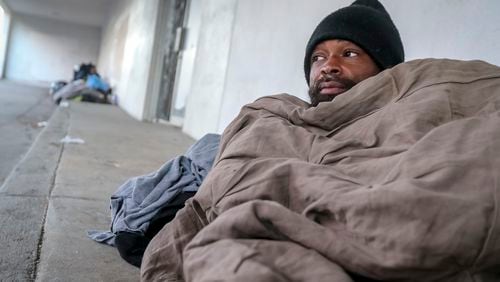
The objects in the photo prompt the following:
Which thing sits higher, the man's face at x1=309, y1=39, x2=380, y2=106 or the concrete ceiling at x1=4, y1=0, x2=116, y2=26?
the concrete ceiling at x1=4, y1=0, x2=116, y2=26

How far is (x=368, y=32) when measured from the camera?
160cm

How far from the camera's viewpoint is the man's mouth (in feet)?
4.90

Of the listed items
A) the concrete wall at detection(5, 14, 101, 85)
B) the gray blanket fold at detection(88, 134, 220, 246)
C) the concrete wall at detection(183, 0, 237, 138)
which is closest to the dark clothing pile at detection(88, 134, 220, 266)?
the gray blanket fold at detection(88, 134, 220, 246)

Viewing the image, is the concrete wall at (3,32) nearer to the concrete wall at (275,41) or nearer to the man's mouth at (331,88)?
the concrete wall at (275,41)

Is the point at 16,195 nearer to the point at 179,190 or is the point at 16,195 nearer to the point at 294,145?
the point at 179,190

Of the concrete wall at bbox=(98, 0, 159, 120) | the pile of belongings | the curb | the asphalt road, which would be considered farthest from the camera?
the pile of belongings

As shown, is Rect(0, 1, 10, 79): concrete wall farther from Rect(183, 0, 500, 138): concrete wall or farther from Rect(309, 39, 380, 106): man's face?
Rect(309, 39, 380, 106): man's face

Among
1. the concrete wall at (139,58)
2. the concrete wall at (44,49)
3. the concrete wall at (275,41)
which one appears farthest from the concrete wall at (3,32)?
the concrete wall at (275,41)

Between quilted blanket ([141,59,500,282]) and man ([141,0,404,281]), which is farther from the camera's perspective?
man ([141,0,404,281])

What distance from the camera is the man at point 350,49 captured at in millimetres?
1514

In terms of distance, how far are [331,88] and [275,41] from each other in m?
1.74

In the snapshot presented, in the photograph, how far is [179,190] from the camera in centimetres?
155

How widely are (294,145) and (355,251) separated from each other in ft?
1.53

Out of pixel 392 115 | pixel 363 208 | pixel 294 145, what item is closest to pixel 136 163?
pixel 294 145
